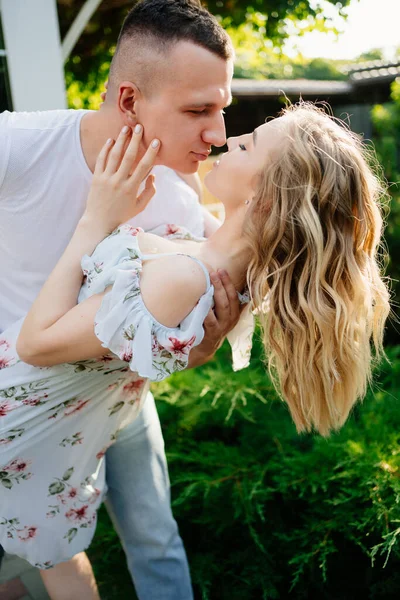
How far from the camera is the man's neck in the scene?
6.43ft

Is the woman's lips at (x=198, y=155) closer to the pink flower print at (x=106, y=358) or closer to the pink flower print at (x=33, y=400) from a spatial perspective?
the pink flower print at (x=106, y=358)

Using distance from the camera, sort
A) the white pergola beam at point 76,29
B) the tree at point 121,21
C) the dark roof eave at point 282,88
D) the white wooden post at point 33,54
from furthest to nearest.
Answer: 1. the dark roof eave at point 282,88
2. the tree at point 121,21
3. the white pergola beam at point 76,29
4. the white wooden post at point 33,54

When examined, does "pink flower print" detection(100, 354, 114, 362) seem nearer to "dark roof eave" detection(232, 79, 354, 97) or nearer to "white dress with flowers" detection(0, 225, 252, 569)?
"white dress with flowers" detection(0, 225, 252, 569)

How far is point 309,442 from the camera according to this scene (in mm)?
3062

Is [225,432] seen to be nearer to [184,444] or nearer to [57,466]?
[184,444]

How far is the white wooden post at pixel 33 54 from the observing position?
3.87 m

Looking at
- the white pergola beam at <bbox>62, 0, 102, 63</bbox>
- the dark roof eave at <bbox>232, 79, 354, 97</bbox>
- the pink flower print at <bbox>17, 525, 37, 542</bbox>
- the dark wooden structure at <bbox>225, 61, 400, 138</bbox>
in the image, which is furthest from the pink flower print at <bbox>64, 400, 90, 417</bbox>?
the dark wooden structure at <bbox>225, 61, 400, 138</bbox>

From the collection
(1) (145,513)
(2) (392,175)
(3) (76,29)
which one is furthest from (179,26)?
(2) (392,175)

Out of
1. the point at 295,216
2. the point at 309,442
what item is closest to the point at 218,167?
the point at 295,216

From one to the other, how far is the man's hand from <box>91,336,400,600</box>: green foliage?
71 centimetres

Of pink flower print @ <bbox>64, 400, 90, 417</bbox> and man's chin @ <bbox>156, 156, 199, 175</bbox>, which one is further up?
man's chin @ <bbox>156, 156, 199, 175</bbox>

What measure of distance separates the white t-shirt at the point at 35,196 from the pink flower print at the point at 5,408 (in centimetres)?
29

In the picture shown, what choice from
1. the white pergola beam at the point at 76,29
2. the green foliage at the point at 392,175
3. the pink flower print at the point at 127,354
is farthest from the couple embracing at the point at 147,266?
the white pergola beam at the point at 76,29

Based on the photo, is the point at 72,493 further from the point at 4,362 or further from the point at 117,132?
the point at 117,132
